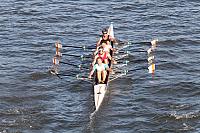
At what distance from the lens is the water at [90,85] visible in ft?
88.5

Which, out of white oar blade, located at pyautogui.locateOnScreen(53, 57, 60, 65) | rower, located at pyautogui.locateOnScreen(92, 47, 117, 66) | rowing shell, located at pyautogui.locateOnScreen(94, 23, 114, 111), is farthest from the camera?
white oar blade, located at pyautogui.locateOnScreen(53, 57, 60, 65)

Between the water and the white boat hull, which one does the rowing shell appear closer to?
the white boat hull

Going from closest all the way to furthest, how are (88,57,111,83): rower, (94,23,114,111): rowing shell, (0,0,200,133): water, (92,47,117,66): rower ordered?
1. (0,0,200,133): water
2. (94,23,114,111): rowing shell
3. (88,57,111,83): rower
4. (92,47,117,66): rower

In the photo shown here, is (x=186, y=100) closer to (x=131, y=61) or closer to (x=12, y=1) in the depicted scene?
(x=131, y=61)

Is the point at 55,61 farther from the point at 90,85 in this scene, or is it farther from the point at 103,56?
the point at 103,56

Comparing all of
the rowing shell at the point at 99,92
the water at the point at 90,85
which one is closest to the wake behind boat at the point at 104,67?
the rowing shell at the point at 99,92

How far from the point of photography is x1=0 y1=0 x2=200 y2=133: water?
1062 inches

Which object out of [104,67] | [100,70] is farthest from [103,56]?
[100,70]

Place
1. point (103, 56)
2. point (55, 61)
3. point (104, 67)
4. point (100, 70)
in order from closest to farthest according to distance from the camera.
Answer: point (100, 70)
point (104, 67)
point (103, 56)
point (55, 61)

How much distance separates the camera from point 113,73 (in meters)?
31.8

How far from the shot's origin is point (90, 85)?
3156cm

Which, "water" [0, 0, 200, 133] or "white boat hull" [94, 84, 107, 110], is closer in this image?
"water" [0, 0, 200, 133]

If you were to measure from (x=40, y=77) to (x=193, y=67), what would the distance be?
9.60m

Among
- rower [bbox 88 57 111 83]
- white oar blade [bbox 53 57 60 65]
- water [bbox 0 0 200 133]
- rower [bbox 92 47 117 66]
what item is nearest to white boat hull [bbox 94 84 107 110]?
water [bbox 0 0 200 133]
